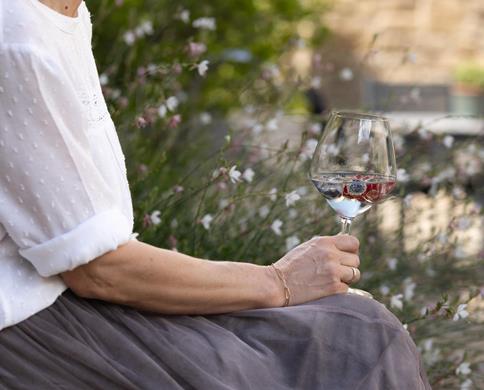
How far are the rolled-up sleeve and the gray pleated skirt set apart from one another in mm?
110

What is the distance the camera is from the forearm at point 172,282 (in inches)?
66.0

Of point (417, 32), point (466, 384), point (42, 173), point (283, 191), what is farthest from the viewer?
point (417, 32)

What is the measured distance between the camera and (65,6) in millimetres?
1725

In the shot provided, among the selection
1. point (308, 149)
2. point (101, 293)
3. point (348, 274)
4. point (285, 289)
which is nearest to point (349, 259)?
point (348, 274)

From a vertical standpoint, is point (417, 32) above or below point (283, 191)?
below

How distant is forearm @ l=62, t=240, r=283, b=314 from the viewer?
5.50 feet

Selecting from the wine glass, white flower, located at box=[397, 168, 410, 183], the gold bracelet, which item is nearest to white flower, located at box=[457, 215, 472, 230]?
white flower, located at box=[397, 168, 410, 183]

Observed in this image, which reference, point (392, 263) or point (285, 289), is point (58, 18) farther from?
point (392, 263)

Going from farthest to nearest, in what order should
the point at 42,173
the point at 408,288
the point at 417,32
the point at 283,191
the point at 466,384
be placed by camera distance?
the point at 417,32 → the point at 408,288 → the point at 466,384 → the point at 283,191 → the point at 42,173

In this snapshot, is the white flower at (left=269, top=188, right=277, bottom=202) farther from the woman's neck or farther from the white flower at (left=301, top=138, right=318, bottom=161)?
the woman's neck

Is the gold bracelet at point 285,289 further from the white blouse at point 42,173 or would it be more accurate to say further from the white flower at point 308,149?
the white flower at point 308,149

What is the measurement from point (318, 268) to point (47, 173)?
1.70ft

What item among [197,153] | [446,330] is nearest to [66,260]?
[446,330]

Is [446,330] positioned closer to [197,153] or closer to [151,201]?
[151,201]
